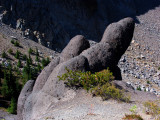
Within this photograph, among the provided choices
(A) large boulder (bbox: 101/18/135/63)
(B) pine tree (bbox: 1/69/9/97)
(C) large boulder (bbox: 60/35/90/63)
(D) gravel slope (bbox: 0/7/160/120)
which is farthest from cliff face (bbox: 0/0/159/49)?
(A) large boulder (bbox: 101/18/135/63)

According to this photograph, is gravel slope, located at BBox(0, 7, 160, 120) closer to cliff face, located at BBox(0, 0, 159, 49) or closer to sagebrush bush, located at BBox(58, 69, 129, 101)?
sagebrush bush, located at BBox(58, 69, 129, 101)

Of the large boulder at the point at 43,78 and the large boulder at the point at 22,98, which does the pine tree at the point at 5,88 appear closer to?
the large boulder at the point at 22,98

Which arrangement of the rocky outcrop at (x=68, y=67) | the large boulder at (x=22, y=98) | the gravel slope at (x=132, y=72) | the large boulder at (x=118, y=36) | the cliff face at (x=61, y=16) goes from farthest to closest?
the cliff face at (x=61, y=16)
the large boulder at (x=118, y=36)
the large boulder at (x=22, y=98)
the rocky outcrop at (x=68, y=67)
the gravel slope at (x=132, y=72)

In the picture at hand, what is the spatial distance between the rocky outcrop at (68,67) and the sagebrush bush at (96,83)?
0.37 meters

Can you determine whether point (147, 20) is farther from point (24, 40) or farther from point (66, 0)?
point (24, 40)

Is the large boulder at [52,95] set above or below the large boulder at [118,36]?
below

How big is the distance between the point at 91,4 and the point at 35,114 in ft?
136

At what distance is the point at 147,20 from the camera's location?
4850 cm

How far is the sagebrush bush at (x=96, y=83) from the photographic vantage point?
654cm

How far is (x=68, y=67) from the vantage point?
8109 mm

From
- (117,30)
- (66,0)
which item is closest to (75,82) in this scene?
Answer: (117,30)

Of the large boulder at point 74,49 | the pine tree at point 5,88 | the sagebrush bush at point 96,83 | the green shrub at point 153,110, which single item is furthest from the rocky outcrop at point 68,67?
the pine tree at point 5,88

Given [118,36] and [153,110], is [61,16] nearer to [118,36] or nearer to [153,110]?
[118,36]

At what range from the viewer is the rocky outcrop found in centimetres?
735
